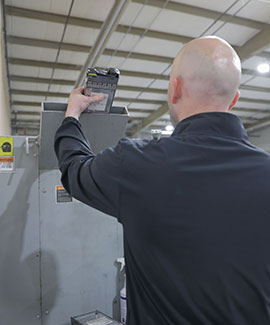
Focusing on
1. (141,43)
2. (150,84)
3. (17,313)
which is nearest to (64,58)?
(141,43)

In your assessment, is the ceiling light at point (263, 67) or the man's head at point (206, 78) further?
the ceiling light at point (263, 67)

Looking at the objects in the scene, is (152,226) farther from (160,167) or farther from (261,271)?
(261,271)

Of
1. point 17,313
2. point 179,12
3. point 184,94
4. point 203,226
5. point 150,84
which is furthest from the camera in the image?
point 150,84

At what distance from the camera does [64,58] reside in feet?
12.2

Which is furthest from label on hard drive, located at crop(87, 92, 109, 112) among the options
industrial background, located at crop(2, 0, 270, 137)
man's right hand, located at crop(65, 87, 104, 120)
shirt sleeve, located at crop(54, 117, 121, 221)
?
industrial background, located at crop(2, 0, 270, 137)

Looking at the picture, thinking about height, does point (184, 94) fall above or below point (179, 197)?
above

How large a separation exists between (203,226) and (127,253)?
0.67 ft

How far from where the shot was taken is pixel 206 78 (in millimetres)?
647

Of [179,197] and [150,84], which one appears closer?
[179,197]

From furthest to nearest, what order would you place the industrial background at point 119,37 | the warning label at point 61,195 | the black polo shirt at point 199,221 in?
the industrial background at point 119,37 < the warning label at point 61,195 < the black polo shirt at point 199,221

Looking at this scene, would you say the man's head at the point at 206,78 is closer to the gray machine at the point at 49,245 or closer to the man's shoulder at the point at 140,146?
the man's shoulder at the point at 140,146

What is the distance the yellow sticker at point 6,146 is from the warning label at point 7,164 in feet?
0.07

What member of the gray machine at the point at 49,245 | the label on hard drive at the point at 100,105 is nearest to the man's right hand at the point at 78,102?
the label on hard drive at the point at 100,105

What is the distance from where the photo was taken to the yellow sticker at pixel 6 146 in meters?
1.18
